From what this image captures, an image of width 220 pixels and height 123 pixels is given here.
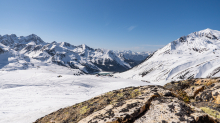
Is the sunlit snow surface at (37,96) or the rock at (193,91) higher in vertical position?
the rock at (193,91)

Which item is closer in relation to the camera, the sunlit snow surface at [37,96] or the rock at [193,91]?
the rock at [193,91]

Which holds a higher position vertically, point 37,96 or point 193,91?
point 193,91

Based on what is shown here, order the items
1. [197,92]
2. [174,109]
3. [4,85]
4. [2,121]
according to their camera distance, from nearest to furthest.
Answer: [174,109], [197,92], [2,121], [4,85]

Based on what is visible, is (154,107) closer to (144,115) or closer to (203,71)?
(144,115)

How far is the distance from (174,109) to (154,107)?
791mm

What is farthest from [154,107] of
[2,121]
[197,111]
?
[2,121]

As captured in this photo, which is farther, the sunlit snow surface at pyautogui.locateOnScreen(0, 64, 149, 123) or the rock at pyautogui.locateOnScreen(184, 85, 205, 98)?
the sunlit snow surface at pyautogui.locateOnScreen(0, 64, 149, 123)

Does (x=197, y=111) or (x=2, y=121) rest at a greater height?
(x=197, y=111)

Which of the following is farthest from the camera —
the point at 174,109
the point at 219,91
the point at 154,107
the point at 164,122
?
the point at 219,91

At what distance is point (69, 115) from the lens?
635 cm

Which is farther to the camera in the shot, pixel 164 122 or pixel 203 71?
pixel 203 71

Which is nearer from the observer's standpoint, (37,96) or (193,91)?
(193,91)

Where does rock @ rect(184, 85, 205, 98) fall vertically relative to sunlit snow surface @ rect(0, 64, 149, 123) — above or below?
above

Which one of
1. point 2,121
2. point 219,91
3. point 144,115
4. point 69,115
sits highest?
point 219,91
